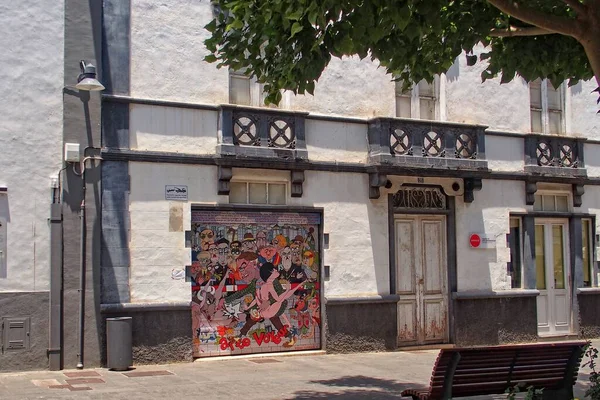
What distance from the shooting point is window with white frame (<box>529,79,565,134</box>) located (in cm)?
1877

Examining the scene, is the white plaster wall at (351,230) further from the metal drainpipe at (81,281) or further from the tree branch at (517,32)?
the tree branch at (517,32)

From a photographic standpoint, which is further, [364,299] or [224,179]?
[364,299]

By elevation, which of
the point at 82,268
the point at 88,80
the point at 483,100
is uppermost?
the point at 483,100

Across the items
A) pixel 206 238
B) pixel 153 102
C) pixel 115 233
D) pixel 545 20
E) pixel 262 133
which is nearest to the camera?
pixel 545 20

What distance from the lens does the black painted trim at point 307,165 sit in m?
13.8

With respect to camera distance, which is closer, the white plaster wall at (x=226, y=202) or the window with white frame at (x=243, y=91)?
the white plaster wall at (x=226, y=202)

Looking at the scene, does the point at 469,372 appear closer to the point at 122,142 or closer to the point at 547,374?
the point at 547,374

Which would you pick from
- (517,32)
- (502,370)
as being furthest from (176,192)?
(502,370)

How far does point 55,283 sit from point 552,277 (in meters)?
11.1

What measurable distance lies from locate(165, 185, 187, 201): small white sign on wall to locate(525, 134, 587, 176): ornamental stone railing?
26.1 ft

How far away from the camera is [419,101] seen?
17109mm

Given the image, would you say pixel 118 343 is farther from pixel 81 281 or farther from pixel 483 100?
pixel 483 100

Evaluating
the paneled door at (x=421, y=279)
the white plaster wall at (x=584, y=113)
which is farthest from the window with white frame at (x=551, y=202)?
the paneled door at (x=421, y=279)

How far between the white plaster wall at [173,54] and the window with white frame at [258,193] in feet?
5.27
